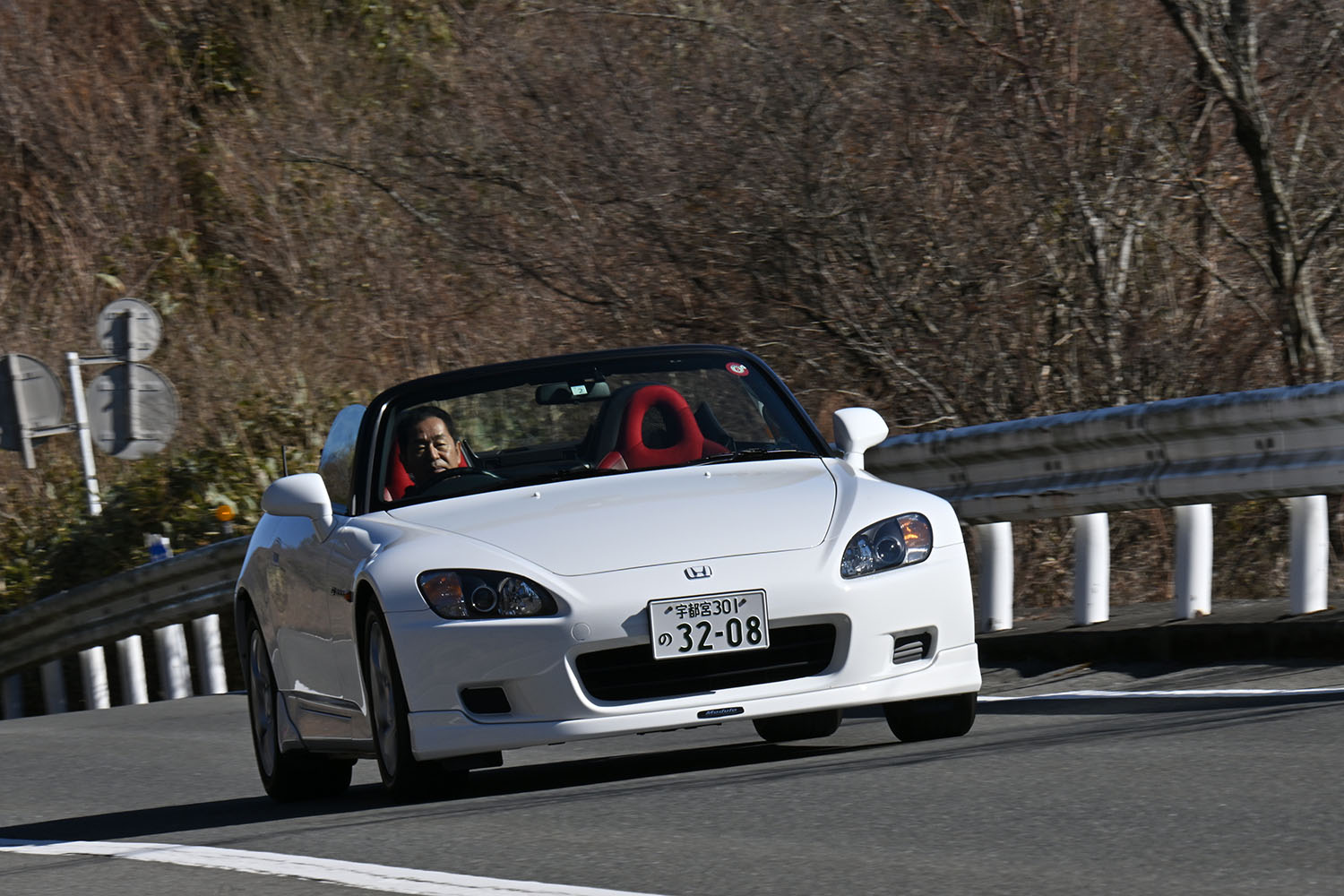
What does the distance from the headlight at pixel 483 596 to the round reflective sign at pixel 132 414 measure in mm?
13092

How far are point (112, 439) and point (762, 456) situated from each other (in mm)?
12789

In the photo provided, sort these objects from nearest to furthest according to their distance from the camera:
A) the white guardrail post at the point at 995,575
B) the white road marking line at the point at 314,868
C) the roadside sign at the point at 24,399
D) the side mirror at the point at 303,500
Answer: the white road marking line at the point at 314,868 < the side mirror at the point at 303,500 < the white guardrail post at the point at 995,575 < the roadside sign at the point at 24,399

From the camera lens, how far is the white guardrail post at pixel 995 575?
1002cm

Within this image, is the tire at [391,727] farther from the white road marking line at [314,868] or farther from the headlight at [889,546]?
the headlight at [889,546]

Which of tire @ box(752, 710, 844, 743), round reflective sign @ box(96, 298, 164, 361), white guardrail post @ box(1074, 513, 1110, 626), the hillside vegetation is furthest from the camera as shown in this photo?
round reflective sign @ box(96, 298, 164, 361)

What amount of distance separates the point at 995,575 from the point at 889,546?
3.60 meters

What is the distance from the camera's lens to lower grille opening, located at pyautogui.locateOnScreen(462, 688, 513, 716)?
6473mm

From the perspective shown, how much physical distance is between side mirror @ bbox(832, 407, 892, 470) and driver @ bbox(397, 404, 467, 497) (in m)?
1.28

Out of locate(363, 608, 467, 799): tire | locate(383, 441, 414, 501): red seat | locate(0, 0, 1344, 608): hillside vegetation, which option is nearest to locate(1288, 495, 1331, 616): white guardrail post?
locate(383, 441, 414, 501): red seat

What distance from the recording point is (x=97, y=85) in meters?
30.4

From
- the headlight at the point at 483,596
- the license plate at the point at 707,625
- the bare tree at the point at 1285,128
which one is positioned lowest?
the license plate at the point at 707,625

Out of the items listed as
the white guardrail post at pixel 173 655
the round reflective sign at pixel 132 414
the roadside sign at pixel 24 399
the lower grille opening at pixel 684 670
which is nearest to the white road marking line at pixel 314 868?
the lower grille opening at pixel 684 670

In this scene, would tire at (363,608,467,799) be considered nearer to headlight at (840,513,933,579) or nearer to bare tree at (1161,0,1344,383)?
headlight at (840,513,933,579)

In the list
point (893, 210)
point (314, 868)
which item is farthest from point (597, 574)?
point (893, 210)
